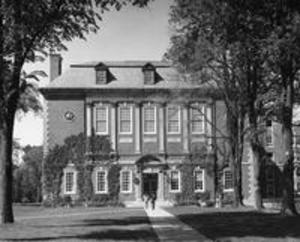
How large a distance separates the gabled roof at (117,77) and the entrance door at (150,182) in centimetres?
728

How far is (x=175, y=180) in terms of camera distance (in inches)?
1757

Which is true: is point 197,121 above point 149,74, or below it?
below

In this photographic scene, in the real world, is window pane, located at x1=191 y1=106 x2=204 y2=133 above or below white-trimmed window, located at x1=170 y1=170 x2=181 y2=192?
above

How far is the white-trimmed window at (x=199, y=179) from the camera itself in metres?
44.8

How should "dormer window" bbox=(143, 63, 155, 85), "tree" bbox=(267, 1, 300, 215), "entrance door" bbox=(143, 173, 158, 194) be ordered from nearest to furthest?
"tree" bbox=(267, 1, 300, 215), "entrance door" bbox=(143, 173, 158, 194), "dormer window" bbox=(143, 63, 155, 85)

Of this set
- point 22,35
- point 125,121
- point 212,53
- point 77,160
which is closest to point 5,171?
point 22,35

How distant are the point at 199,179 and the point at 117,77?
11008mm

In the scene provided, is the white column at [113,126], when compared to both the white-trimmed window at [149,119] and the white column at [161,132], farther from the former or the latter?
the white column at [161,132]

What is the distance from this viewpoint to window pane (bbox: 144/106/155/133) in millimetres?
44562

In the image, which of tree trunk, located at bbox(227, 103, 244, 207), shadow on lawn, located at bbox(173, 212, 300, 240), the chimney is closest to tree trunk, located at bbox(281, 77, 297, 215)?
shadow on lawn, located at bbox(173, 212, 300, 240)

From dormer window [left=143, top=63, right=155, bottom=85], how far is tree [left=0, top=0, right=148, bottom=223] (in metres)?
24.4

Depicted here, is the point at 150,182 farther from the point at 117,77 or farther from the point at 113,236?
the point at 113,236

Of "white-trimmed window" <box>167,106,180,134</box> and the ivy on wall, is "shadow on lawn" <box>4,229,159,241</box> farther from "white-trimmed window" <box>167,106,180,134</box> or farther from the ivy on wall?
"white-trimmed window" <box>167,106,180,134</box>

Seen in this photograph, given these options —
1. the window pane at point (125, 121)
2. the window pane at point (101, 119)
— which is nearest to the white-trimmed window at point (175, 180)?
the window pane at point (125, 121)
